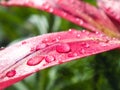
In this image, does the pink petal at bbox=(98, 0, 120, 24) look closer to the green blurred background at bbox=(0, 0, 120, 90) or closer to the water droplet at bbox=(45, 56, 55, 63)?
the green blurred background at bbox=(0, 0, 120, 90)

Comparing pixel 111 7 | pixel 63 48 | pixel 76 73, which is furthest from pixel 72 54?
pixel 76 73

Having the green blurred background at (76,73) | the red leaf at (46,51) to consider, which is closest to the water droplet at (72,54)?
the red leaf at (46,51)

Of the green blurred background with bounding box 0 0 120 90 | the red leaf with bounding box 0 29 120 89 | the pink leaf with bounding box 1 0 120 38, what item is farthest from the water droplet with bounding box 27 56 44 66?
the green blurred background with bounding box 0 0 120 90

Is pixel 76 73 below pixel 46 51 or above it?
A: below

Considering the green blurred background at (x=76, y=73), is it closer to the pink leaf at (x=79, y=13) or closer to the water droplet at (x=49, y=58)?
the pink leaf at (x=79, y=13)

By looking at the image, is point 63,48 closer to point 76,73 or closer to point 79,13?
point 79,13

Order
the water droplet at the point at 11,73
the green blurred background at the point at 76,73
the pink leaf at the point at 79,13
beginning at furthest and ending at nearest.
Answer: the green blurred background at the point at 76,73 < the pink leaf at the point at 79,13 < the water droplet at the point at 11,73

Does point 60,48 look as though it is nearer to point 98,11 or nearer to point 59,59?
point 59,59
